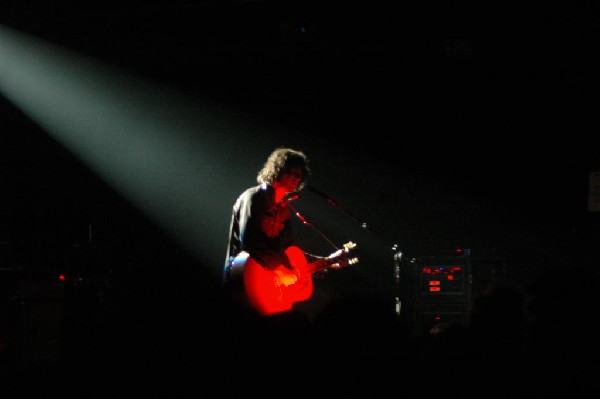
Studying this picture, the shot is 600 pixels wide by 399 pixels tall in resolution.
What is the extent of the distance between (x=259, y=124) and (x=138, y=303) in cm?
215

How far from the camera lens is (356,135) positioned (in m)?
6.17

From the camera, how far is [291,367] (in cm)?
163

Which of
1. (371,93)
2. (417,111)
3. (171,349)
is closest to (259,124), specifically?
(371,93)

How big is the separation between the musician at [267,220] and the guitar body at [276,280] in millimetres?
23

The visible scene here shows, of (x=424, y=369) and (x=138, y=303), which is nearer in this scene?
(x=424, y=369)

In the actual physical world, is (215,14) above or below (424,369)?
above

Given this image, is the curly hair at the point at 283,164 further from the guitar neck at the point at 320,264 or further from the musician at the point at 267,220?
the guitar neck at the point at 320,264

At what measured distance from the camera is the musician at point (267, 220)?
12.8 ft

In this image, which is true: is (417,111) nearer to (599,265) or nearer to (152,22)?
(599,265)

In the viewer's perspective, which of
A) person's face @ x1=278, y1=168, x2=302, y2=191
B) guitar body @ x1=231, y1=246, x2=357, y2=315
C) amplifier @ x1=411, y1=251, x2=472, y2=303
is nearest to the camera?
guitar body @ x1=231, y1=246, x2=357, y2=315

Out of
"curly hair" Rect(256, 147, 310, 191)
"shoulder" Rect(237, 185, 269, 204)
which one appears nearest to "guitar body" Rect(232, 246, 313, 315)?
"shoulder" Rect(237, 185, 269, 204)

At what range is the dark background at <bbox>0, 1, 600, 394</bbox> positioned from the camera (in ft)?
16.4

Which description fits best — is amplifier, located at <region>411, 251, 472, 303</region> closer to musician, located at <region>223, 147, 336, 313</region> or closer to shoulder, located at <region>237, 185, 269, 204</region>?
musician, located at <region>223, 147, 336, 313</region>

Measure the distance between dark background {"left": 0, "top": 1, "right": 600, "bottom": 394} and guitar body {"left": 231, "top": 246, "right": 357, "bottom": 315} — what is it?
1110 millimetres
